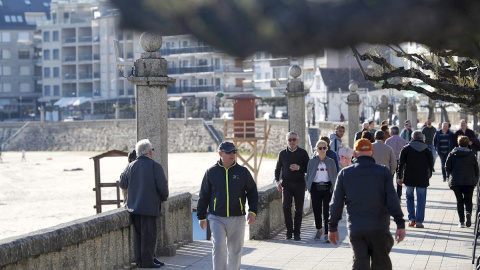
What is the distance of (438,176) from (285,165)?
14279 millimetres

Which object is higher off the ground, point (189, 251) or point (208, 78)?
point (208, 78)

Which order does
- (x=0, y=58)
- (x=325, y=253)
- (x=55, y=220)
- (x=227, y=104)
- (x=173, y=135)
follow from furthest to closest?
(x=0, y=58)
(x=227, y=104)
(x=173, y=135)
(x=55, y=220)
(x=325, y=253)

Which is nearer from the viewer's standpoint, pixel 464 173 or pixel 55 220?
pixel 464 173

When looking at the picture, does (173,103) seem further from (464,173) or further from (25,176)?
(464,173)

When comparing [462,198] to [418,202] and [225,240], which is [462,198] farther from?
[225,240]

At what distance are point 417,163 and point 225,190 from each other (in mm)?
6323

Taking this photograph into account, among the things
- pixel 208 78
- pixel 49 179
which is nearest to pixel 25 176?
pixel 49 179

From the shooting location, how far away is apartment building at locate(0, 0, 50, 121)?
A: 121188mm

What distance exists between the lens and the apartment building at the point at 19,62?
121188 mm

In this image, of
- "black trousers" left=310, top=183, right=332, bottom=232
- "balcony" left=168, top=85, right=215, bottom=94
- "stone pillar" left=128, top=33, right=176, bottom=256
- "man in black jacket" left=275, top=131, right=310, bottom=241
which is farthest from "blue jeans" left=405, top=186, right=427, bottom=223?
"balcony" left=168, top=85, right=215, bottom=94

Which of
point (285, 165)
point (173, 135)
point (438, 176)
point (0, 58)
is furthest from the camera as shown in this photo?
point (0, 58)

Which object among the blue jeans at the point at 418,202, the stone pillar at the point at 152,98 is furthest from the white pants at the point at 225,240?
the blue jeans at the point at 418,202

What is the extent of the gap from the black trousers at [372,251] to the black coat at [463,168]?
23.7 feet

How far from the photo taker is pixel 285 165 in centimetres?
1393
